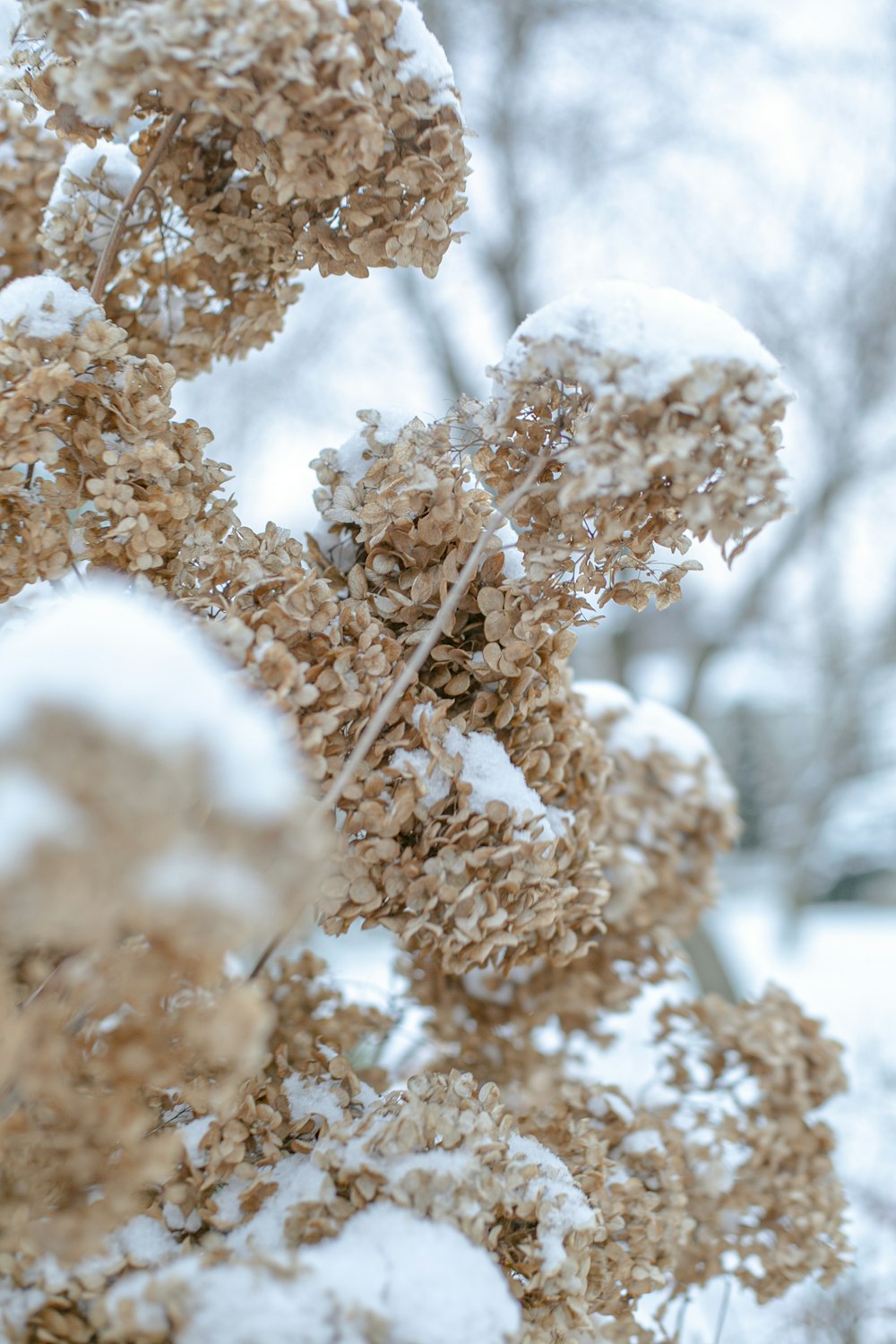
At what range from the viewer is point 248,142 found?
47 cm

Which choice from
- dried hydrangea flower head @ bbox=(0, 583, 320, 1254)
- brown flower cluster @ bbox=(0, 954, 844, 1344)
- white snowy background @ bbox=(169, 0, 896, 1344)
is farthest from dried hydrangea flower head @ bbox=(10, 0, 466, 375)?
white snowy background @ bbox=(169, 0, 896, 1344)

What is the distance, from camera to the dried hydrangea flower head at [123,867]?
0.90ft

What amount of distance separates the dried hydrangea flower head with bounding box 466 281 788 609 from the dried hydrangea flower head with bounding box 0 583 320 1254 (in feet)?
0.66

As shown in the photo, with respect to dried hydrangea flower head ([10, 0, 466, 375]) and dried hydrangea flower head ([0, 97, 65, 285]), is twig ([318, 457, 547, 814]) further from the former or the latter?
dried hydrangea flower head ([0, 97, 65, 285])

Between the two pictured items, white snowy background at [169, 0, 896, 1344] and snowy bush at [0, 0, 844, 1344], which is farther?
white snowy background at [169, 0, 896, 1344]

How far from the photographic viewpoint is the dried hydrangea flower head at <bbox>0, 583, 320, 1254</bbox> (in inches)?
10.8

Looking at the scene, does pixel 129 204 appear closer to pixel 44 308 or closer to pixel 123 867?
pixel 44 308

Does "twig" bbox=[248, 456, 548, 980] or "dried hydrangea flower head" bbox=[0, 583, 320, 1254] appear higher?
"twig" bbox=[248, 456, 548, 980]

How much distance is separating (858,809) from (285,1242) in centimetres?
384

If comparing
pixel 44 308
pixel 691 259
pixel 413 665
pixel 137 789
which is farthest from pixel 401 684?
pixel 691 259

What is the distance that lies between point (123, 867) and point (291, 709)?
15 cm

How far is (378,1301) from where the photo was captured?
354mm

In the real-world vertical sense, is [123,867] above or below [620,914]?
below

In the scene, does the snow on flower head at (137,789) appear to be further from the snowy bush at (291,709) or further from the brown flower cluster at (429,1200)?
the brown flower cluster at (429,1200)
